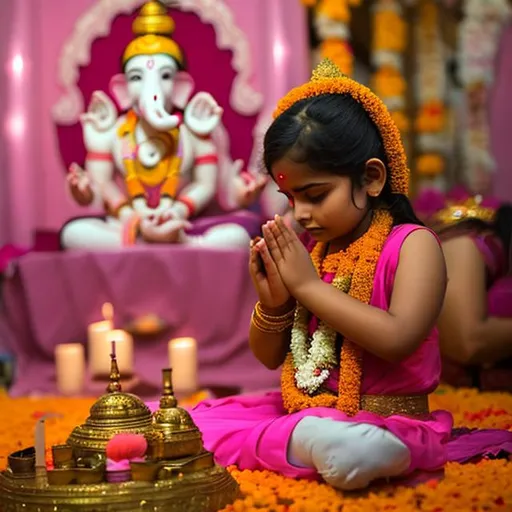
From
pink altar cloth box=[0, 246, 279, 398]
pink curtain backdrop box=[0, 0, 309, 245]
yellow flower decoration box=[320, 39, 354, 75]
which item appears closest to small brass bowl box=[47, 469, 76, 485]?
pink altar cloth box=[0, 246, 279, 398]

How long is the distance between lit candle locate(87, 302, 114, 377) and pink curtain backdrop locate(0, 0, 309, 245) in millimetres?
1008

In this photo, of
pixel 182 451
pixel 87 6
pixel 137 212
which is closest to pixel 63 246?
pixel 137 212

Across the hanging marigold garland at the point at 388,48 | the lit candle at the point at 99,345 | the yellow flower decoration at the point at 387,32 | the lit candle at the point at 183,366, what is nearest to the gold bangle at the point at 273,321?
the lit candle at the point at 183,366

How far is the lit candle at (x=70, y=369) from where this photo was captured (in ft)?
12.4

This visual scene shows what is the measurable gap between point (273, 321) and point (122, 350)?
4.86ft

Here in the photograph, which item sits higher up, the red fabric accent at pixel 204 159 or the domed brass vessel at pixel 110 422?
the red fabric accent at pixel 204 159

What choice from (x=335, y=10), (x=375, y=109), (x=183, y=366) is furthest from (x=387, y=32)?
(x=375, y=109)

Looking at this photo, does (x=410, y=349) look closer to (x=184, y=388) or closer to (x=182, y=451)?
(x=182, y=451)

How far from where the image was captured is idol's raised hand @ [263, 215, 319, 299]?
214 cm

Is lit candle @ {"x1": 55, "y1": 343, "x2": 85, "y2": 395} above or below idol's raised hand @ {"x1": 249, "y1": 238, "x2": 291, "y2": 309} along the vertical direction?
below

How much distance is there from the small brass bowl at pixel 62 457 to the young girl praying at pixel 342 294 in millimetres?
398

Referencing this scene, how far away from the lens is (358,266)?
2213mm

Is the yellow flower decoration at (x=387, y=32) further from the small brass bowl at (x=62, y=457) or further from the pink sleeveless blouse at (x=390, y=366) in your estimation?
the small brass bowl at (x=62, y=457)

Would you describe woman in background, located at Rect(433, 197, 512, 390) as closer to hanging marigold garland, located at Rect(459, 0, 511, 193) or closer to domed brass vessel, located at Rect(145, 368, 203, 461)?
domed brass vessel, located at Rect(145, 368, 203, 461)
